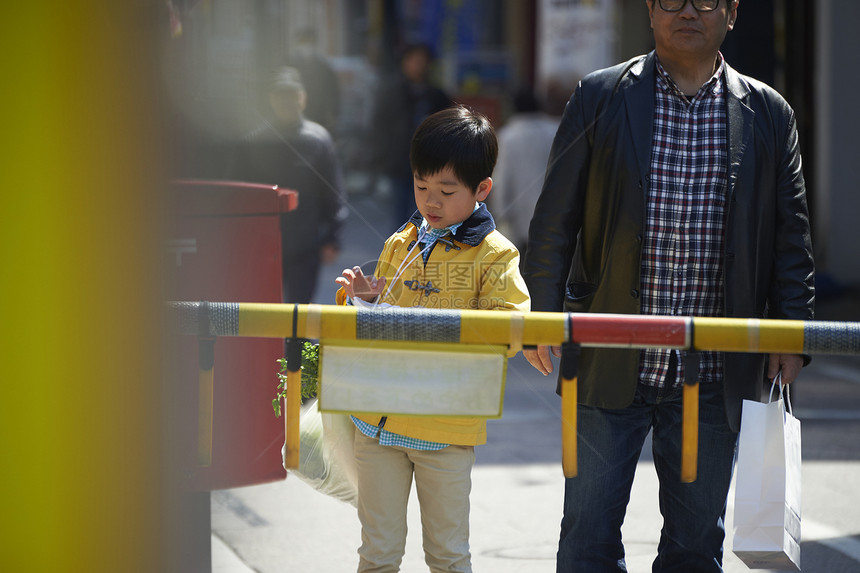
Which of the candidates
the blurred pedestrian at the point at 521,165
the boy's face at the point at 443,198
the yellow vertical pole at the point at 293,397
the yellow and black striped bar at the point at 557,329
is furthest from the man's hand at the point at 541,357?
the blurred pedestrian at the point at 521,165

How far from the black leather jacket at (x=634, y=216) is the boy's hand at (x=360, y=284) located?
449 mm

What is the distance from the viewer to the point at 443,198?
9.31ft

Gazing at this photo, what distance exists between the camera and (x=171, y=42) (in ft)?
8.59

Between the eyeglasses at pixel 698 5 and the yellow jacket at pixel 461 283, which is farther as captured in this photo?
the eyeglasses at pixel 698 5

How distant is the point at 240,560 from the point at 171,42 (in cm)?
216

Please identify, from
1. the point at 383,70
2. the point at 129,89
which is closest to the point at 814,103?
the point at 383,70

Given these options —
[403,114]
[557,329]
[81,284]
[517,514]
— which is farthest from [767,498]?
[403,114]

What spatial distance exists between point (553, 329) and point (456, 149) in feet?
1.98

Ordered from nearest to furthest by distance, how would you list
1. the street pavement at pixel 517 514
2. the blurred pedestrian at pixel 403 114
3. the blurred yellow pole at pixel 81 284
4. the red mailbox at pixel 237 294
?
the blurred yellow pole at pixel 81 284 < the red mailbox at pixel 237 294 < the street pavement at pixel 517 514 < the blurred pedestrian at pixel 403 114

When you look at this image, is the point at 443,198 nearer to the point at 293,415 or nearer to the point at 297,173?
the point at 293,415

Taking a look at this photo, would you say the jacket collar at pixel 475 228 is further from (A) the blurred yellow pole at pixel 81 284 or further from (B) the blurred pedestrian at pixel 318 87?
(B) the blurred pedestrian at pixel 318 87

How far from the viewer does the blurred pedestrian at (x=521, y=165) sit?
806cm

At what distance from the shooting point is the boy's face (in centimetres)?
284

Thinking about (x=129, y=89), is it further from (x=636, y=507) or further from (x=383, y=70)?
(x=383, y=70)
